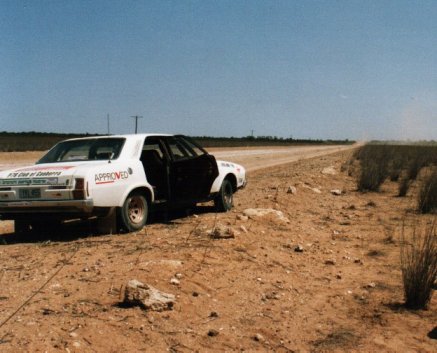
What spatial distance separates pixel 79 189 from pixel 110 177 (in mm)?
555

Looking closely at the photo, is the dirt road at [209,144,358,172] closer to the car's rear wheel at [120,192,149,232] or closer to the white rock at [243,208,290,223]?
the white rock at [243,208,290,223]

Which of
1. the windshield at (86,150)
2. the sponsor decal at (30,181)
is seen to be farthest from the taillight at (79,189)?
the windshield at (86,150)

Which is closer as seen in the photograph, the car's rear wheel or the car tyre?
the car's rear wheel

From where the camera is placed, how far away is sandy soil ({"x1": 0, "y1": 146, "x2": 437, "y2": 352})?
12.3ft

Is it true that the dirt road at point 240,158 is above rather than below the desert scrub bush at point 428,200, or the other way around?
below

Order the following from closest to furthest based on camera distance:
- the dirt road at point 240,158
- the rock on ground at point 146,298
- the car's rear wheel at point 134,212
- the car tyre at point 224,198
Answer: the rock on ground at point 146,298, the car's rear wheel at point 134,212, the car tyre at point 224,198, the dirt road at point 240,158

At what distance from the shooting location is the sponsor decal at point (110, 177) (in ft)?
22.1

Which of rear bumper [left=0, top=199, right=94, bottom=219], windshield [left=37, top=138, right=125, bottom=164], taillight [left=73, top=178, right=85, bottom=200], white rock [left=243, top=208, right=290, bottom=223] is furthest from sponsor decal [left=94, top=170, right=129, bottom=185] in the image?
white rock [left=243, top=208, right=290, bottom=223]

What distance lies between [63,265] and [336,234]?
13.5 ft

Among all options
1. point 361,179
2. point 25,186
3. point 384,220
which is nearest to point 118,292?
point 25,186

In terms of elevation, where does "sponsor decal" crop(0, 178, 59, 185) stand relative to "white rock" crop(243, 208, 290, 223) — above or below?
above

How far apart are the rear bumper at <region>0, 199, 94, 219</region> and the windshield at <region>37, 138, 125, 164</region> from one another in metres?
1.03

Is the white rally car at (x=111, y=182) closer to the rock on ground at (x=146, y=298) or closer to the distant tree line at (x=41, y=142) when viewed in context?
the rock on ground at (x=146, y=298)

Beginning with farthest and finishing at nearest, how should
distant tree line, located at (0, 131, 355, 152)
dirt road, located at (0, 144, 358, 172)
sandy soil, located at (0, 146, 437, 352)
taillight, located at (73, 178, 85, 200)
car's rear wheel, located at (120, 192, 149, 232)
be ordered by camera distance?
distant tree line, located at (0, 131, 355, 152) < dirt road, located at (0, 144, 358, 172) < car's rear wheel, located at (120, 192, 149, 232) < taillight, located at (73, 178, 85, 200) < sandy soil, located at (0, 146, 437, 352)
